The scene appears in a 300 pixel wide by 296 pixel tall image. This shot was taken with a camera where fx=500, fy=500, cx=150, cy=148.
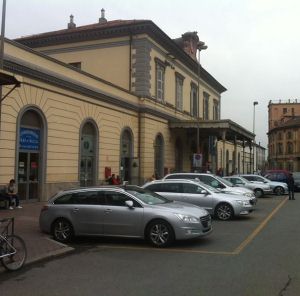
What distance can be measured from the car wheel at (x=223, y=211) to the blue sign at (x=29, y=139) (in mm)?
8756

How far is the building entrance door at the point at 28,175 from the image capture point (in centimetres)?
2088

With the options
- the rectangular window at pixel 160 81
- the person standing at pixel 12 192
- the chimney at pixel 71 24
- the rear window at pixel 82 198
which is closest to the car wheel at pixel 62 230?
the rear window at pixel 82 198

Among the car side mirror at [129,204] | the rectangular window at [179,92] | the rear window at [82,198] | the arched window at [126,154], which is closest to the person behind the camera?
the car side mirror at [129,204]

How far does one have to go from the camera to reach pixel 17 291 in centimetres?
744

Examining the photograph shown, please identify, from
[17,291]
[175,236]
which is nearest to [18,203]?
[175,236]

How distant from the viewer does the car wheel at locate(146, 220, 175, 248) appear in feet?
37.6

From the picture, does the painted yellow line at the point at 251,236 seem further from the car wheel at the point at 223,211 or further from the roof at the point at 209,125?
the roof at the point at 209,125

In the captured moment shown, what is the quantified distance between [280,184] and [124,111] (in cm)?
1164

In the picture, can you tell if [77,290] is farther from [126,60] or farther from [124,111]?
[126,60]

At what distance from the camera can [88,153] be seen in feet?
87.5

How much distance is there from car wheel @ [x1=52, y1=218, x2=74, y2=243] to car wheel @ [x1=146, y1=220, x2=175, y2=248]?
2.19 m

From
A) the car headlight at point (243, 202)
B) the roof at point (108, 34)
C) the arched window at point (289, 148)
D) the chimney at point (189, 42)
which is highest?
the chimney at point (189, 42)

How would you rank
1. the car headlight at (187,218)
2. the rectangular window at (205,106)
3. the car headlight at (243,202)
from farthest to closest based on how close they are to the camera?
the rectangular window at (205,106) < the car headlight at (243,202) < the car headlight at (187,218)

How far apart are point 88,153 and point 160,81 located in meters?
12.2
